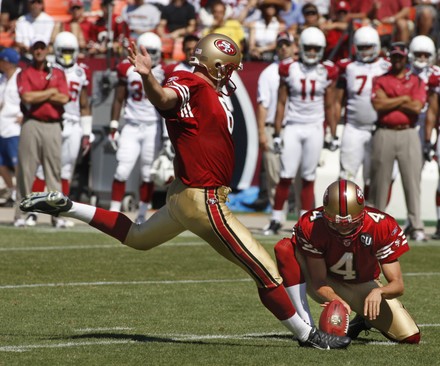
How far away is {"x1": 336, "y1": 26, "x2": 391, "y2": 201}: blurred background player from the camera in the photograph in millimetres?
12023

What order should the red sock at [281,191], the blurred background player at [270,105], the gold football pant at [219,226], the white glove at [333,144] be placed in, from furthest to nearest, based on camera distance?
the blurred background player at [270,105], the white glove at [333,144], the red sock at [281,191], the gold football pant at [219,226]

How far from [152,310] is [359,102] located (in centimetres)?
526

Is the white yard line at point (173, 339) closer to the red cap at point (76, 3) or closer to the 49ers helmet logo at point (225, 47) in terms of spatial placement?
the 49ers helmet logo at point (225, 47)

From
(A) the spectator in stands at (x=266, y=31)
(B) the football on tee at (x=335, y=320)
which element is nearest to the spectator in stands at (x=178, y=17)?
(A) the spectator in stands at (x=266, y=31)

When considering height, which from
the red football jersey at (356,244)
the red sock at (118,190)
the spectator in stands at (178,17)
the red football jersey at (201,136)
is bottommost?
the red sock at (118,190)

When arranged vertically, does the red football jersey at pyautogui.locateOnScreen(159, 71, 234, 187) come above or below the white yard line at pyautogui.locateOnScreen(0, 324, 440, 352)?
above

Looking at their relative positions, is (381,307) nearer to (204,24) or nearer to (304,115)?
(304,115)

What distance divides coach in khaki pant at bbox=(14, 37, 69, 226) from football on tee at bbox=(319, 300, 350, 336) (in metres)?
6.25

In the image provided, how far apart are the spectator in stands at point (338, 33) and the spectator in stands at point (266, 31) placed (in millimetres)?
668

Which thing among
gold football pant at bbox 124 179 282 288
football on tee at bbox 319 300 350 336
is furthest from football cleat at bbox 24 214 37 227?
football on tee at bbox 319 300 350 336

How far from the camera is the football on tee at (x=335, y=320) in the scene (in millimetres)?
6113

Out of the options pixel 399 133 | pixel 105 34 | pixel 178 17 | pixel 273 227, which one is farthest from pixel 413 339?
pixel 178 17

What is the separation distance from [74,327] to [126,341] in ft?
1.86

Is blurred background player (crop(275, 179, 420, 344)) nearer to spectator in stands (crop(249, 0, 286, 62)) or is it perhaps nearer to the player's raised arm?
the player's raised arm
